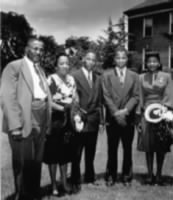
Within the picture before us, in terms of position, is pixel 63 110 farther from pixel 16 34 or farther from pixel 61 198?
pixel 16 34

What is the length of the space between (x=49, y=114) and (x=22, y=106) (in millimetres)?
497

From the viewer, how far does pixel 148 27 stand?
3262 cm

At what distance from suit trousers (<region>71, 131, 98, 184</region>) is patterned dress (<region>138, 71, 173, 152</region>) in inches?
33.1

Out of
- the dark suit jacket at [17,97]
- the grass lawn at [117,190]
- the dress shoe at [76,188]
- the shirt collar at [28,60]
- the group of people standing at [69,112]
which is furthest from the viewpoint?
the dress shoe at [76,188]

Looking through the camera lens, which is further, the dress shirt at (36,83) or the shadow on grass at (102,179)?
the shadow on grass at (102,179)

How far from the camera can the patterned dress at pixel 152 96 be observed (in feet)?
21.1

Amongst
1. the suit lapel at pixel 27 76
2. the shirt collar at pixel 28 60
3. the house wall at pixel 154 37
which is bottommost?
the suit lapel at pixel 27 76

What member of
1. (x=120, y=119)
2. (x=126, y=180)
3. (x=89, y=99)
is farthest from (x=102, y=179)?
(x=89, y=99)

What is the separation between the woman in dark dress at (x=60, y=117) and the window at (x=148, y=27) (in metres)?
27.7

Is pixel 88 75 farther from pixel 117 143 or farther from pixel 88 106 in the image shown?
pixel 117 143

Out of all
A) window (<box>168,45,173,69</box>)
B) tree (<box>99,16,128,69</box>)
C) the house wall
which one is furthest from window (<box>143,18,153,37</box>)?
tree (<box>99,16,128,69</box>)

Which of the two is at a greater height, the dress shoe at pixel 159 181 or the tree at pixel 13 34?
the tree at pixel 13 34

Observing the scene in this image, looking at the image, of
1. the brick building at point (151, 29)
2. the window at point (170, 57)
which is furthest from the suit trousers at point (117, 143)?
the brick building at point (151, 29)

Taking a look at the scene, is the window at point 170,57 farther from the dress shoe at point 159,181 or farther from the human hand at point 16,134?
the human hand at point 16,134
